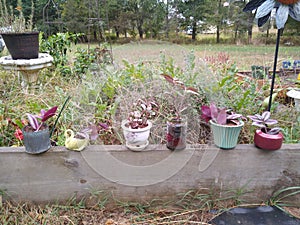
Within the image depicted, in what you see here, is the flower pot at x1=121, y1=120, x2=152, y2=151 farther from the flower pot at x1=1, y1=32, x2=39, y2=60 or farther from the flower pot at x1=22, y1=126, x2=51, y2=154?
the flower pot at x1=1, y1=32, x2=39, y2=60

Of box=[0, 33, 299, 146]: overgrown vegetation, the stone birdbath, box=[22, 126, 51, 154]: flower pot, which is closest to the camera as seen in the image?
box=[22, 126, 51, 154]: flower pot

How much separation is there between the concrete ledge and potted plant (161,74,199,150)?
0.20 feet

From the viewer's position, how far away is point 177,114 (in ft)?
4.96

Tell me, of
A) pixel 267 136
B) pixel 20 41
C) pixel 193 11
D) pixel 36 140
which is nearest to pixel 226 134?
pixel 267 136

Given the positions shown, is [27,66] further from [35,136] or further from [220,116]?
[220,116]

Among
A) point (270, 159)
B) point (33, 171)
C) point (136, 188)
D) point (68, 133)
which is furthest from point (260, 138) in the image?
point (33, 171)

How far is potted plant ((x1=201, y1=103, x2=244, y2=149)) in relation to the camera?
128 centimetres

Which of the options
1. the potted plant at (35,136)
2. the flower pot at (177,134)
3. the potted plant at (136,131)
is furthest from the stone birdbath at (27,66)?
the flower pot at (177,134)

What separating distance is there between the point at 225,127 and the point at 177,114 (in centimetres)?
33

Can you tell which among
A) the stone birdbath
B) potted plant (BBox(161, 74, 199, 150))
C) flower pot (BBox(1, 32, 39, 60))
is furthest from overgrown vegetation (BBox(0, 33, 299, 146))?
flower pot (BBox(1, 32, 39, 60))

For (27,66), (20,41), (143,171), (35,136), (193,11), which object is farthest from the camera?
(193,11)

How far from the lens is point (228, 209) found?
1.40m

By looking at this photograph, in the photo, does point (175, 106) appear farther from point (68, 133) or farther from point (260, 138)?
point (68, 133)

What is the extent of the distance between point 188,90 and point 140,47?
627 mm
